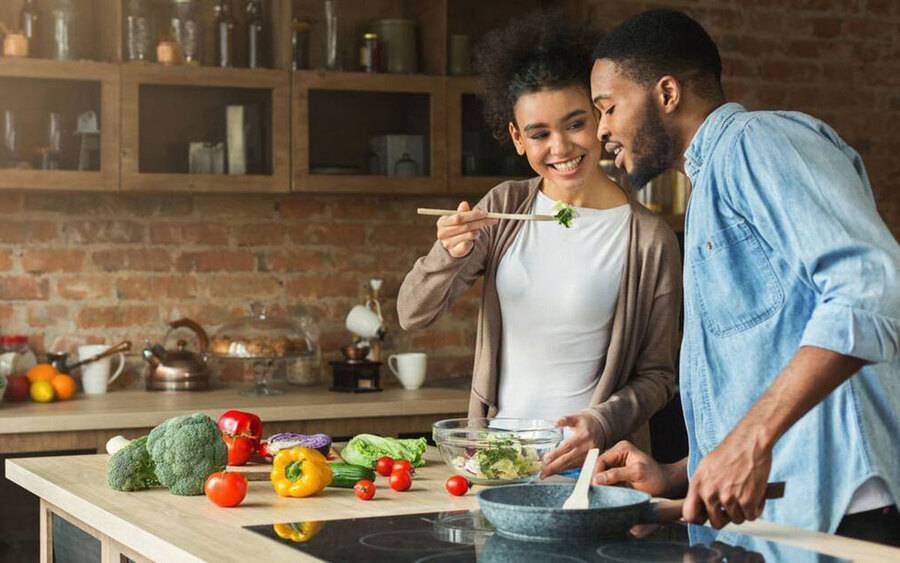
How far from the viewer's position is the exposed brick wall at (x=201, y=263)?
15.1ft

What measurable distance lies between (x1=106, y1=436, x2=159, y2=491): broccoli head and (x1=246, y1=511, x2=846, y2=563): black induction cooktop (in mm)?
460

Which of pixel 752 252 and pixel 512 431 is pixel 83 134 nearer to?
pixel 512 431

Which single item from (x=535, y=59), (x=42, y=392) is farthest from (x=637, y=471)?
(x=42, y=392)

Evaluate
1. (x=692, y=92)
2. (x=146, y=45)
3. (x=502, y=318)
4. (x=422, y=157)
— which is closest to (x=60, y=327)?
(x=146, y=45)

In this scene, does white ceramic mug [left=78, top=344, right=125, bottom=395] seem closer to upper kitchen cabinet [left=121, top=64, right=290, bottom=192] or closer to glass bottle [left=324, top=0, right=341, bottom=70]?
upper kitchen cabinet [left=121, top=64, right=290, bottom=192]

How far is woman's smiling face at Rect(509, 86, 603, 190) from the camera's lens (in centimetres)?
293

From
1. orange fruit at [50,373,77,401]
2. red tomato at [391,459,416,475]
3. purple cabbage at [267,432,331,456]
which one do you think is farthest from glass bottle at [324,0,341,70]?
red tomato at [391,459,416,475]

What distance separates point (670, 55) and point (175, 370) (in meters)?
2.68

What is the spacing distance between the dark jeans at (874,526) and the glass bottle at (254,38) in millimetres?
3098

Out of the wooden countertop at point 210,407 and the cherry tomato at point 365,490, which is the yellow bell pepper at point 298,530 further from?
the wooden countertop at point 210,407

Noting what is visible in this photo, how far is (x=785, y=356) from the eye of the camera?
79.5 inches

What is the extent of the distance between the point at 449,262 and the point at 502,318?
9.1 inches

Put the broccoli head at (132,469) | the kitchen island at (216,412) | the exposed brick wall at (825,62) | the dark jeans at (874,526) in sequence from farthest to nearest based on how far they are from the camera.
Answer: the exposed brick wall at (825,62) < the kitchen island at (216,412) < the broccoli head at (132,469) < the dark jeans at (874,526)

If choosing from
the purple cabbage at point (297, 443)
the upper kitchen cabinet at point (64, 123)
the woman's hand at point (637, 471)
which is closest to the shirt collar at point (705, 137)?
the woman's hand at point (637, 471)
